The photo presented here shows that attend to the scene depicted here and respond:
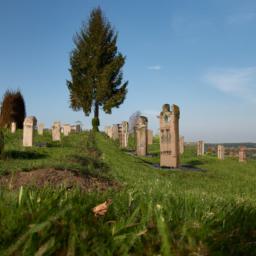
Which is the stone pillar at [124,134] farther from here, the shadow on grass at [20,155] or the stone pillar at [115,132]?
the shadow on grass at [20,155]

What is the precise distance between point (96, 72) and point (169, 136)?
1333 inches

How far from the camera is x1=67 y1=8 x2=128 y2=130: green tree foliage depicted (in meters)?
50.8

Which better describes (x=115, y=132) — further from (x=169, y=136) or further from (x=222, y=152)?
(x=169, y=136)

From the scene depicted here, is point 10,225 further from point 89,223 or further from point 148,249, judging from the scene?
point 148,249

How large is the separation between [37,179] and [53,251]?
7.02m

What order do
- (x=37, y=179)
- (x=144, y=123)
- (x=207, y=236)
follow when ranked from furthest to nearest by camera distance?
(x=144, y=123) → (x=37, y=179) → (x=207, y=236)

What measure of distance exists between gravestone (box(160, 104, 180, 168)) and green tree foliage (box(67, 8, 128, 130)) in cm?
3061

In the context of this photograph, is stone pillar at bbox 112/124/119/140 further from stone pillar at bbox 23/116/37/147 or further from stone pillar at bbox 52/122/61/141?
stone pillar at bbox 23/116/37/147

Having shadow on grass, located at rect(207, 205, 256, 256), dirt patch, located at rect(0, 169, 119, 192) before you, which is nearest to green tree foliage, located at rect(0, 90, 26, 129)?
dirt patch, located at rect(0, 169, 119, 192)

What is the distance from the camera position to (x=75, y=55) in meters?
53.3

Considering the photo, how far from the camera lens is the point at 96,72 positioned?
5181 cm

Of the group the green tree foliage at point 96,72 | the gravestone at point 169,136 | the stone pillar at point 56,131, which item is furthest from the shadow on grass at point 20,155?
the green tree foliage at point 96,72

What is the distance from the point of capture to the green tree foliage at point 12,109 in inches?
1516

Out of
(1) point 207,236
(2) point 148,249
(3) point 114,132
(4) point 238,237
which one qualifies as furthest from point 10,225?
(3) point 114,132
